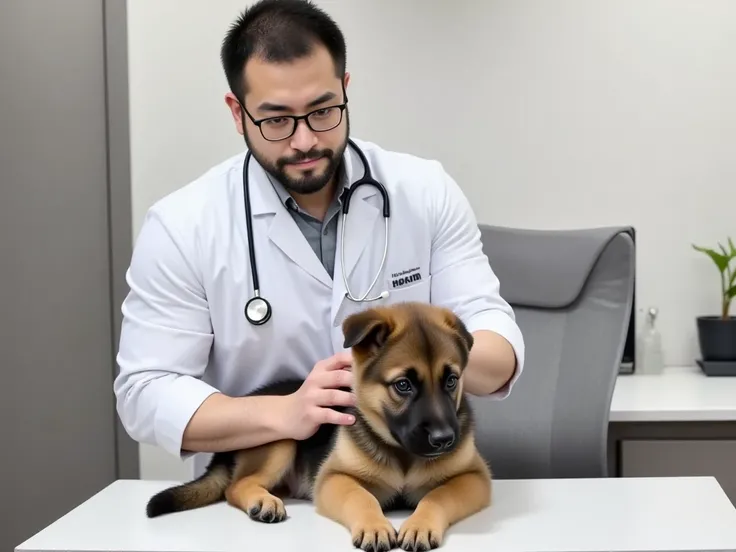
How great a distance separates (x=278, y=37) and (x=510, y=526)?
93cm

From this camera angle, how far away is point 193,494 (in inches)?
51.0

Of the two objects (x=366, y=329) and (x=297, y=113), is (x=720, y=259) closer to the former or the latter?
(x=297, y=113)

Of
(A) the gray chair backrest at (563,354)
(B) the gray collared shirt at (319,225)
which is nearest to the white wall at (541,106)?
(A) the gray chair backrest at (563,354)

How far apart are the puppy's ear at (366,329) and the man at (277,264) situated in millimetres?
130

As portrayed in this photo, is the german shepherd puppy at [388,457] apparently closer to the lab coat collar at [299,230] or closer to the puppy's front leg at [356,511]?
the puppy's front leg at [356,511]

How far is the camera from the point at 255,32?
1.52 metres

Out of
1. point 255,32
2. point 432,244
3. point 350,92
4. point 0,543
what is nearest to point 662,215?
point 350,92

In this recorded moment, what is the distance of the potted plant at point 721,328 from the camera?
256 centimetres

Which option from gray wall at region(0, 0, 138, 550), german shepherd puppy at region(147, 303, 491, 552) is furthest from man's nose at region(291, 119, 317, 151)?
gray wall at region(0, 0, 138, 550)

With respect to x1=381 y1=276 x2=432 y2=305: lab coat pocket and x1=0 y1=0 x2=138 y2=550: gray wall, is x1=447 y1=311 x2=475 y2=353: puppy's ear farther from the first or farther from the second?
x1=0 y1=0 x2=138 y2=550: gray wall

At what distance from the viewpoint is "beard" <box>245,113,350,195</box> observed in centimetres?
152

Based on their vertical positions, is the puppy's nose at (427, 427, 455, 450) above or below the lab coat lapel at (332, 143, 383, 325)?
below

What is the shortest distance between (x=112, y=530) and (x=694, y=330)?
2.16 metres

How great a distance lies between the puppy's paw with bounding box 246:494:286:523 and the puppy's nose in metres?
0.28
